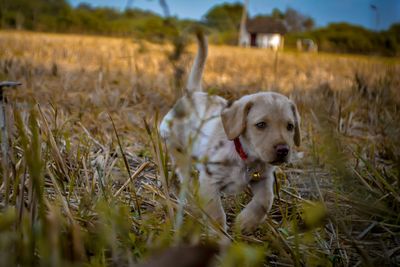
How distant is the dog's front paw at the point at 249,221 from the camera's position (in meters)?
2.00

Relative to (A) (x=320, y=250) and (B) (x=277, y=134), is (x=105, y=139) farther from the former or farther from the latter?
(A) (x=320, y=250)

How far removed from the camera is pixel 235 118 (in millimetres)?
2412

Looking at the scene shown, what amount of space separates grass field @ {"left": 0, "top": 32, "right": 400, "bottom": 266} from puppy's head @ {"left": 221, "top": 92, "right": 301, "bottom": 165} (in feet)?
0.63

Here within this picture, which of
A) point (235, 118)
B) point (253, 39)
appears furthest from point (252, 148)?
point (253, 39)

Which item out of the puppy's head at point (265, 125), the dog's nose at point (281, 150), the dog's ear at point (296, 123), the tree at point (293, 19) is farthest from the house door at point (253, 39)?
the dog's nose at point (281, 150)

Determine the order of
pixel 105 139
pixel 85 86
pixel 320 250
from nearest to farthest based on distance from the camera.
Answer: pixel 320 250 → pixel 105 139 → pixel 85 86

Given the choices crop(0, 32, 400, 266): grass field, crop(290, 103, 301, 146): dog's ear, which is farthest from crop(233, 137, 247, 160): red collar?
crop(290, 103, 301, 146): dog's ear

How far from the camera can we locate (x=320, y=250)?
1.71 meters

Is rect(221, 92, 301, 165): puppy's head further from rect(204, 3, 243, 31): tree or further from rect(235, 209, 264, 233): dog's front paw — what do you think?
rect(204, 3, 243, 31): tree

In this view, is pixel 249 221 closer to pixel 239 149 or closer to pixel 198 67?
pixel 239 149

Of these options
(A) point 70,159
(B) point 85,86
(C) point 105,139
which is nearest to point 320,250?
(A) point 70,159

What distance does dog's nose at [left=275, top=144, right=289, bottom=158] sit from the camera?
2191 mm

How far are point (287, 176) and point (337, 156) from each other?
1785 mm

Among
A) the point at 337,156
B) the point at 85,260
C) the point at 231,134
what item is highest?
the point at 337,156
